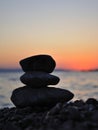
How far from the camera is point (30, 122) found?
14250 millimetres

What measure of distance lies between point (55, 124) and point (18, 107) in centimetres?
555

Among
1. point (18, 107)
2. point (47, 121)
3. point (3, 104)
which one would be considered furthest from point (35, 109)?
point (3, 104)

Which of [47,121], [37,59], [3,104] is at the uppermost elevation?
[37,59]

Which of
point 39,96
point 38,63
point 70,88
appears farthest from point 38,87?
point 70,88

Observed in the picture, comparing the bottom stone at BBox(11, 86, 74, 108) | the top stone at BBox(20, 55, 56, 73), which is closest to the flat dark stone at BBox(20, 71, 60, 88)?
the bottom stone at BBox(11, 86, 74, 108)

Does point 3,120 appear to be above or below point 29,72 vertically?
below

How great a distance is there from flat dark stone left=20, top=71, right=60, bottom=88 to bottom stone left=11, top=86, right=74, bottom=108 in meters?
0.27

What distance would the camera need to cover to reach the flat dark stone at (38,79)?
692 inches

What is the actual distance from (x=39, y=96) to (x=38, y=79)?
831 millimetres

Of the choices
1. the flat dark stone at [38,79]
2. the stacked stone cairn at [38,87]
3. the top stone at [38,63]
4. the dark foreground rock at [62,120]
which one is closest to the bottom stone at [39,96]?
the stacked stone cairn at [38,87]

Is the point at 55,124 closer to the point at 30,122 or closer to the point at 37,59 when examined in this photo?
the point at 30,122

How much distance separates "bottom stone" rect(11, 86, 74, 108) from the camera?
17.2 metres

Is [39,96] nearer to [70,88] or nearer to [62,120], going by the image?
[62,120]

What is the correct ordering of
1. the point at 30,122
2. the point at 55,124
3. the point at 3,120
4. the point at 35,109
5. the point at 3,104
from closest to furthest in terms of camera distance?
the point at 55,124 < the point at 30,122 < the point at 3,120 < the point at 35,109 < the point at 3,104
